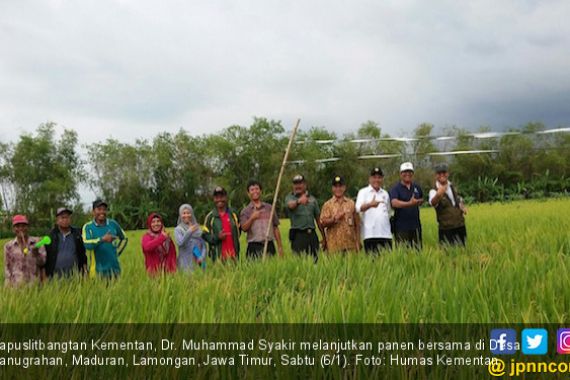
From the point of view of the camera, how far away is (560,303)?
2.53m

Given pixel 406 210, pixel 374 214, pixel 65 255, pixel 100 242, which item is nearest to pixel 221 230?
pixel 100 242

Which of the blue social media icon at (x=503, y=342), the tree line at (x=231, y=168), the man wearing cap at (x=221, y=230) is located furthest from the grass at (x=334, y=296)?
the tree line at (x=231, y=168)

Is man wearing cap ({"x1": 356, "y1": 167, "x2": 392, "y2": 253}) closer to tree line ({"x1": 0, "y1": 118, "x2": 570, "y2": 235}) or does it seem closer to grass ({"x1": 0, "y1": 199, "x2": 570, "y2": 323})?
grass ({"x1": 0, "y1": 199, "x2": 570, "y2": 323})

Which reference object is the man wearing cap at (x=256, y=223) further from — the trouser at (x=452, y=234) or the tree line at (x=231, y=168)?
the tree line at (x=231, y=168)

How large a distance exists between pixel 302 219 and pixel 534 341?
3791 mm

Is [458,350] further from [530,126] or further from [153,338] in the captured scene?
[530,126]

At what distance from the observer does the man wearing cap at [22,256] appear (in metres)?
4.61

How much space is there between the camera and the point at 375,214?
18.0 feet

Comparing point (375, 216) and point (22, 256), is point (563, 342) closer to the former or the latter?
point (375, 216)

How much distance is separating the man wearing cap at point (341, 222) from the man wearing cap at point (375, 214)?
0.10 meters

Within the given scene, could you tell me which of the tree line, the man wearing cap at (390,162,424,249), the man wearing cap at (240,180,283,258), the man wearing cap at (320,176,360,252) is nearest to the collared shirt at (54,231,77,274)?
the man wearing cap at (240,180,283,258)

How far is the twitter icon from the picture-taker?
196cm

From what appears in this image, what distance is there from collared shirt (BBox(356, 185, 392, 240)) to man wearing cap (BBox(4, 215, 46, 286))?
340 centimetres

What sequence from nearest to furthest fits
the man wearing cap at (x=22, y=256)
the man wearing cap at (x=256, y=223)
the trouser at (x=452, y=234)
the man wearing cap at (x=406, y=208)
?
1. the man wearing cap at (x=22, y=256)
2. the man wearing cap at (x=256, y=223)
3. the man wearing cap at (x=406, y=208)
4. the trouser at (x=452, y=234)
